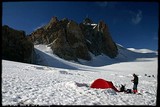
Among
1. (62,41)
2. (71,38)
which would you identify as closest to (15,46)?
(62,41)

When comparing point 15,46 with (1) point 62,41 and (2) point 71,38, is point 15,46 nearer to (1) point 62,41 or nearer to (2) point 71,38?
(1) point 62,41

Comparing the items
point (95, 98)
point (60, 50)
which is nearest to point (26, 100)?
point (95, 98)

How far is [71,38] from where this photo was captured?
92.2 meters

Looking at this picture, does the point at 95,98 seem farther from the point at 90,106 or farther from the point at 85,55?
the point at 85,55

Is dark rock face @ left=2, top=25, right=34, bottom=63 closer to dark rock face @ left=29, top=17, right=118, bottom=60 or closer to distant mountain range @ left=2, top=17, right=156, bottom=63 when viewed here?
distant mountain range @ left=2, top=17, right=156, bottom=63

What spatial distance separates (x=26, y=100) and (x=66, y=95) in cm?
271

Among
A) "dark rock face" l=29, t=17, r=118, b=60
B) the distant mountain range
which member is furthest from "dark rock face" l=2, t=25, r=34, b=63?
"dark rock face" l=29, t=17, r=118, b=60

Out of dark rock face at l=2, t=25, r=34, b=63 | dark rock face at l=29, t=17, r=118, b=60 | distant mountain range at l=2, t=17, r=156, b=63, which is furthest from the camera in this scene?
dark rock face at l=29, t=17, r=118, b=60

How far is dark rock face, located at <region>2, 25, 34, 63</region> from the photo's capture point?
162ft

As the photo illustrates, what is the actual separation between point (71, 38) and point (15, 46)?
4231 cm

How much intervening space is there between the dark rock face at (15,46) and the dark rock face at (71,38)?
2740cm

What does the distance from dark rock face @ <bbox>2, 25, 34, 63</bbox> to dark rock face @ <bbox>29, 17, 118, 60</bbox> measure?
27.4 metres

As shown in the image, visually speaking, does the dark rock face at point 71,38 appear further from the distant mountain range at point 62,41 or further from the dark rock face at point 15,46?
the dark rock face at point 15,46

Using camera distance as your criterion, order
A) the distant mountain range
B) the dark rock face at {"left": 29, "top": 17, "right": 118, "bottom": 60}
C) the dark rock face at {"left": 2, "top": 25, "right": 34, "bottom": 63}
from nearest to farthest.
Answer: the dark rock face at {"left": 2, "top": 25, "right": 34, "bottom": 63} < the distant mountain range < the dark rock face at {"left": 29, "top": 17, "right": 118, "bottom": 60}
